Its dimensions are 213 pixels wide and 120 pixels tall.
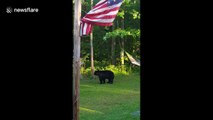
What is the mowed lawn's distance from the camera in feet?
29.8

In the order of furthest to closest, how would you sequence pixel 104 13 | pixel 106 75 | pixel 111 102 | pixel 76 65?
pixel 106 75 → pixel 111 102 → pixel 104 13 → pixel 76 65

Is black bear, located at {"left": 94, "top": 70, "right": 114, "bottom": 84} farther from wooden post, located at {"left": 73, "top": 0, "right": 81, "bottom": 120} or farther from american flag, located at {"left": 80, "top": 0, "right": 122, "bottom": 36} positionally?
wooden post, located at {"left": 73, "top": 0, "right": 81, "bottom": 120}

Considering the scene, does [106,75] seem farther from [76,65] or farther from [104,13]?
[76,65]

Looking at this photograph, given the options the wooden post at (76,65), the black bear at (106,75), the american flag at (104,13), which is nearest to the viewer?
the wooden post at (76,65)

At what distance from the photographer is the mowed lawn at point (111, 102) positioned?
29.8 ft

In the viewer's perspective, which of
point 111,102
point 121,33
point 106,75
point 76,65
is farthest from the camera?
point 121,33

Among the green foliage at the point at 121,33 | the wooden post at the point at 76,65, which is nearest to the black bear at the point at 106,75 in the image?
the green foliage at the point at 121,33

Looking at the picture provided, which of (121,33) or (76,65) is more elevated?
(121,33)

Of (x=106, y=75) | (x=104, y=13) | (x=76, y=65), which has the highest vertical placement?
(x=104, y=13)

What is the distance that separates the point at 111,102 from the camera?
1116 cm

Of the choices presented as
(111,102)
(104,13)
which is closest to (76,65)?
(104,13)

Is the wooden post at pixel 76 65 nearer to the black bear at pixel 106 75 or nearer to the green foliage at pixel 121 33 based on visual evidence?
the black bear at pixel 106 75
